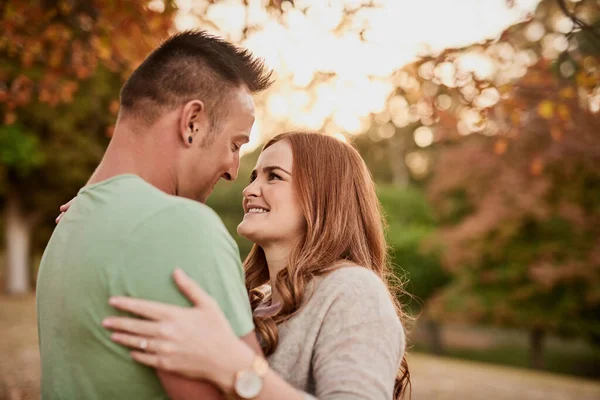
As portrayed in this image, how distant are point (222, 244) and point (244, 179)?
831 inches

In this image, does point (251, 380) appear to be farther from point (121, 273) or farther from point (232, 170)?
point (232, 170)

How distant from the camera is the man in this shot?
1.78 meters

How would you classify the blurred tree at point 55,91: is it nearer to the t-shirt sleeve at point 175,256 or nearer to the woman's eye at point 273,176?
the woman's eye at point 273,176

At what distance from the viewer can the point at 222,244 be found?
180cm

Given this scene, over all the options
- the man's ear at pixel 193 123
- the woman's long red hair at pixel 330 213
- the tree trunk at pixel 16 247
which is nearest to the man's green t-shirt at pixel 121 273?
the man's ear at pixel 193 123

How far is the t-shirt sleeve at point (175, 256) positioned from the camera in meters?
1.76

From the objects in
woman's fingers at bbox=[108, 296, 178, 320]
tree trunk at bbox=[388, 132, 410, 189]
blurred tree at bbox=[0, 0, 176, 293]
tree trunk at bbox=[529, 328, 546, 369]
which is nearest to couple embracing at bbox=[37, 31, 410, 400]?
woman's fingers at bbox=[108, 296, 178, 320]

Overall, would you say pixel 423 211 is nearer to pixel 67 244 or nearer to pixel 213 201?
pixel 213 201

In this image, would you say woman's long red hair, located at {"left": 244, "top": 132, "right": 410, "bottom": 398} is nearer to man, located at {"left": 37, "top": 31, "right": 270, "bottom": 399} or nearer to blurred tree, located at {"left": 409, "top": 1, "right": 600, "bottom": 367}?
man, located at {"left": 37, "top": 31, "right": 270, "bottom": 399}

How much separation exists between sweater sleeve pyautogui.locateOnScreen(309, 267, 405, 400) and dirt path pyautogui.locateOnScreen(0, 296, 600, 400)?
6039 mm

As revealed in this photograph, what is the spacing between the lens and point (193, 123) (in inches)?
87.7

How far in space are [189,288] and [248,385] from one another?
33 centimetres

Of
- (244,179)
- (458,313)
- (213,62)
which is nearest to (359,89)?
(213,62)

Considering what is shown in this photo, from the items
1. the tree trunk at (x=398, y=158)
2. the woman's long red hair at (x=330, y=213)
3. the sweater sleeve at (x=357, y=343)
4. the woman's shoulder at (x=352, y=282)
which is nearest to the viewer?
the sweater sleeve at (x=357, y=343)
